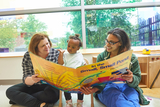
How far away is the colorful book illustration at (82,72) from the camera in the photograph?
794 millimetres

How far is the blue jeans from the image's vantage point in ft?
3.22

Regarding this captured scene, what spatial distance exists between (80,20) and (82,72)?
1.98 metres

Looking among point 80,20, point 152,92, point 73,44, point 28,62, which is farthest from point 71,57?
point 80,20

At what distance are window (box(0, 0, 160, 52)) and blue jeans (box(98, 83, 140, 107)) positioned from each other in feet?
4.99

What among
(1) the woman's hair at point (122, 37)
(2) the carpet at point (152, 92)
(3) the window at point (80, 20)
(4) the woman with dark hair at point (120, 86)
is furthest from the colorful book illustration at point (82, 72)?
(3) the window at point (80, 20)

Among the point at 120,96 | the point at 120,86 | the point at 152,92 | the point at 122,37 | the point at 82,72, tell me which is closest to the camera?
the point at 82,72

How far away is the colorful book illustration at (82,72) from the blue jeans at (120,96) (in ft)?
0.65

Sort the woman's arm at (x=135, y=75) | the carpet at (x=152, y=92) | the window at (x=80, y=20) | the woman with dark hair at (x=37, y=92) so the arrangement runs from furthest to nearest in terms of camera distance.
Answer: the window at (x=80, y=20)
the carpet at (x=152, y=92)
the woman with dark hair at (x=37, y=92)
the woman's arm at (x=135, y=75)

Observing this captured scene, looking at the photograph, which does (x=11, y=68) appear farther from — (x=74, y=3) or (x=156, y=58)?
(x=156, y=58)

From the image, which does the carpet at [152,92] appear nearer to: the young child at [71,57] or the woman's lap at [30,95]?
the young child at [71,57]

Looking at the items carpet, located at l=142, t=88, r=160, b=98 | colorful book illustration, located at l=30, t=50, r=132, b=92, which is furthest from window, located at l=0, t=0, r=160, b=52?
colorful book illustration, located at l=30, t=50, r=132, b=92

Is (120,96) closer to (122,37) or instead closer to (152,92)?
(122,37)

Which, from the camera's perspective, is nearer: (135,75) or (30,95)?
(135,75)

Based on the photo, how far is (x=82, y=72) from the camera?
0.80 metres
